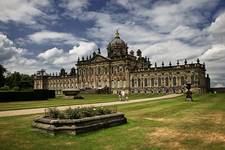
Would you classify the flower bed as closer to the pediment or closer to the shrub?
the shrub

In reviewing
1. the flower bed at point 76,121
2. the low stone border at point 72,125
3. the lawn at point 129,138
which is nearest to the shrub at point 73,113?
the flower bed at point 76,121

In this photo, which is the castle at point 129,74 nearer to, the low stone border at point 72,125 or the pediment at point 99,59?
the pediment at point 99,59

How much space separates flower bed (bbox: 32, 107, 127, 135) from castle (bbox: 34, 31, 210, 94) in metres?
69.3

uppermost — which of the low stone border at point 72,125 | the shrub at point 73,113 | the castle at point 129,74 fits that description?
the castle at point 129,74

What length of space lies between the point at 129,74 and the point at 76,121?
81540 millimetres

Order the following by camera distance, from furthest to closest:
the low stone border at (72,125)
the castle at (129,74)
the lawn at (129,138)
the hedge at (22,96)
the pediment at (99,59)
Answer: the pediment at (99,59)
the castle at (129,74)
the hedge at (22,96)
the low stone border at (72,125)
the lawn at (129,138)

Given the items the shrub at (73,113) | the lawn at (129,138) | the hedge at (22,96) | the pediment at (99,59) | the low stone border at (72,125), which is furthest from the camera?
the pediment at (99,59)

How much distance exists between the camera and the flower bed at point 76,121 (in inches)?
476

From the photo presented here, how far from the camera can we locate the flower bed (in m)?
12.1

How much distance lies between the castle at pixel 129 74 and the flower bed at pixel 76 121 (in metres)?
69.3

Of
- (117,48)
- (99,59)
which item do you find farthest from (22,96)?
(117,48)

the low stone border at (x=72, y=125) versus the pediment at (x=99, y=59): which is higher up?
the pediment at (x=99, y=59)

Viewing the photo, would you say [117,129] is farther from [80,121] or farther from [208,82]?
[208,82]

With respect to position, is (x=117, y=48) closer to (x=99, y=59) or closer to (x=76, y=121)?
(x=99, y=59)
